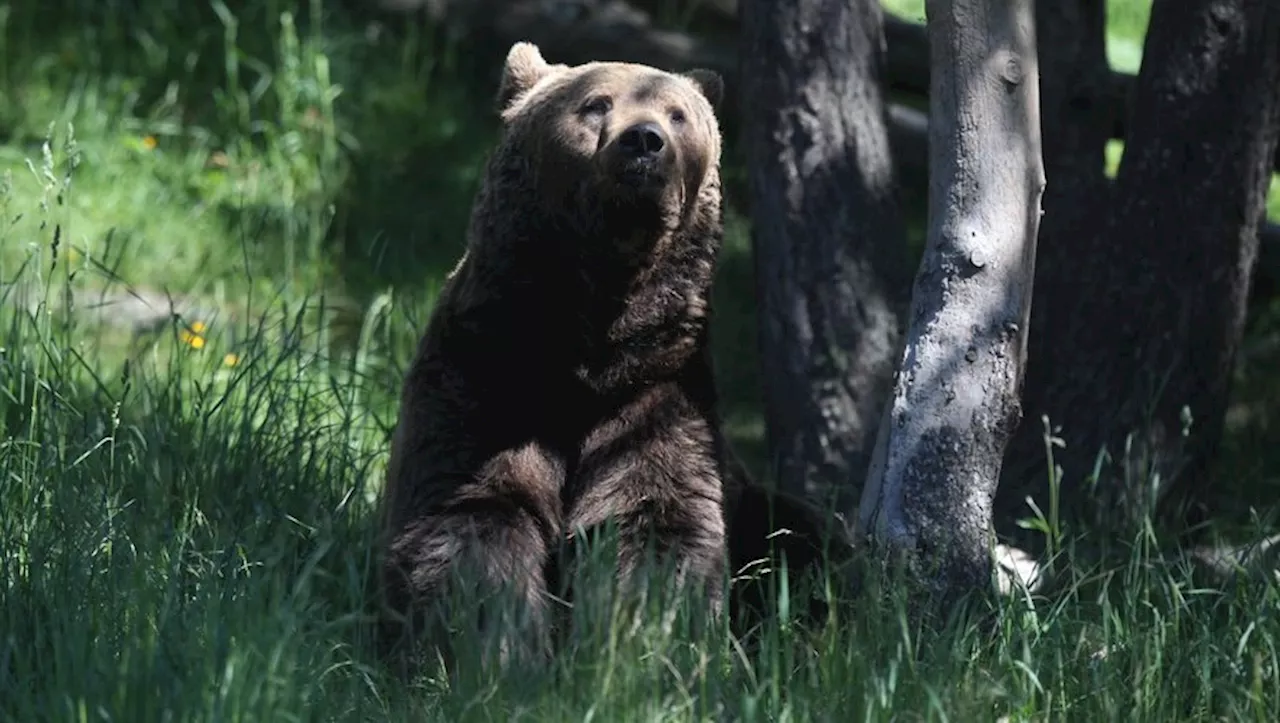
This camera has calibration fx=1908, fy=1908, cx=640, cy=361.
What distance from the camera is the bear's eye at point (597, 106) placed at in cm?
494

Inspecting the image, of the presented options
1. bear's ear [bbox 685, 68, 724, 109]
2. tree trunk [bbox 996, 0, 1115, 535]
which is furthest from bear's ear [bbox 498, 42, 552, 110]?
tree trunk [bbox 996, 0, 1115, 535]

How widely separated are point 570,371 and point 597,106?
2.27ft

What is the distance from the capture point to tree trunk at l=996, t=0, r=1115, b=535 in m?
6.44

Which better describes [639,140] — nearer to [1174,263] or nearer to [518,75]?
[518,75]

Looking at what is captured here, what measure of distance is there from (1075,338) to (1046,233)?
0.39m

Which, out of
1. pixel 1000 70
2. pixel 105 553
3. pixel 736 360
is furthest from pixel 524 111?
pixel 736 360

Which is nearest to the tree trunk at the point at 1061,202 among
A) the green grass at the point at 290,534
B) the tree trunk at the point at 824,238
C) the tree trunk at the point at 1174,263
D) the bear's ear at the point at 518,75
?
the tree trunk at the point at 1174,263

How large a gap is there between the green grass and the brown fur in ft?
1.10

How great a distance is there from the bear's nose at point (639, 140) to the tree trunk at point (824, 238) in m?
1.86

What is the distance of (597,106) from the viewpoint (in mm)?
4949

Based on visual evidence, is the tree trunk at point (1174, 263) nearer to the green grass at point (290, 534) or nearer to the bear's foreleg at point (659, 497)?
the green grass at point (290, 534)

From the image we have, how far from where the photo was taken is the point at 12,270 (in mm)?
7930

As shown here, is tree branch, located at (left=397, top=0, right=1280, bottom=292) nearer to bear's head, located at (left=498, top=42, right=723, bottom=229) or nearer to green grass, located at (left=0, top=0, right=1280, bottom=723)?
green grass, located at (left=0, top=0, right=1280, bottom=723)

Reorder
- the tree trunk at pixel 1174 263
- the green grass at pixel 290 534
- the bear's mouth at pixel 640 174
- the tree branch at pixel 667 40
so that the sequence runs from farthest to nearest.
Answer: the tree branch at pixel 667 40, the tree trunk at pixel 1174 263, the bear's mouth at pixel 640 174, the green grass at pixel 290 534
